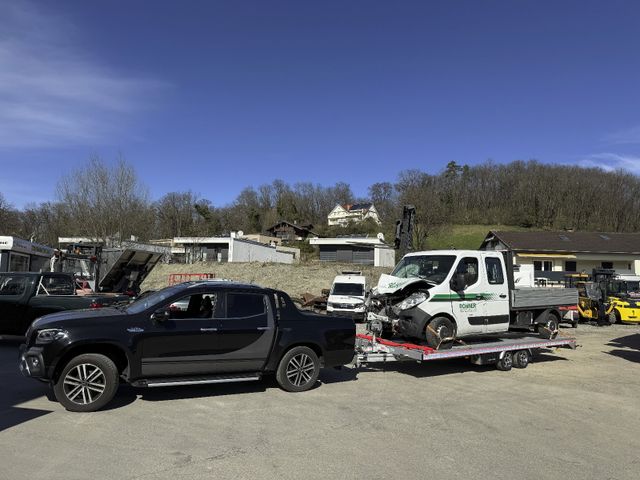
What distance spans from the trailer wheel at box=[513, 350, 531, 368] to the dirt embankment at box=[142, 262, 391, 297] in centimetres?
2367

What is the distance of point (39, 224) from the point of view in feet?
237

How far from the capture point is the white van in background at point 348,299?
2223 centimetres

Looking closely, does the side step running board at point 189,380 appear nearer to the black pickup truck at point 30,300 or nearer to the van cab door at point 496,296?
the van cab door at point 496,296

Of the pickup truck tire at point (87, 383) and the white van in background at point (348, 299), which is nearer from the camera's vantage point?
the pickup truck tire at point (87, 383)

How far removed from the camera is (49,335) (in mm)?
6332

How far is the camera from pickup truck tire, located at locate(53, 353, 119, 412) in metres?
6.30

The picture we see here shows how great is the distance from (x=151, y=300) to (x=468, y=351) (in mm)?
6009

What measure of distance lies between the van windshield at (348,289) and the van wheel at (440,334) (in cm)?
1326

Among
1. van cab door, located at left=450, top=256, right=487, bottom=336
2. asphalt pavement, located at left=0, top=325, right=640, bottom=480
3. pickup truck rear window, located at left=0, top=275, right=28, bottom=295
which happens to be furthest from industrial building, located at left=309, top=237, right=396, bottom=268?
asphalt pavement, located at left=0, top=325, right=640, bottom=480

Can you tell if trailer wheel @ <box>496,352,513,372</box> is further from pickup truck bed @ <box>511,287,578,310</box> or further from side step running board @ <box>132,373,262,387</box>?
side step running board @ <box>132,373,262,387</box>

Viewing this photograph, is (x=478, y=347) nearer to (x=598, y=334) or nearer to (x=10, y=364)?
(x=10, y=364)

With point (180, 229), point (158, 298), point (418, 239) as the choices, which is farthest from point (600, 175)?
point (158, 298)

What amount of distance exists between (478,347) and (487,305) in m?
1.01

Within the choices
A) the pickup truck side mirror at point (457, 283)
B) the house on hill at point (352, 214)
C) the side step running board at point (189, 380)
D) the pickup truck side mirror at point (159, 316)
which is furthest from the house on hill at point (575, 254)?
the pickup truck side mirror at point (159, 316)
